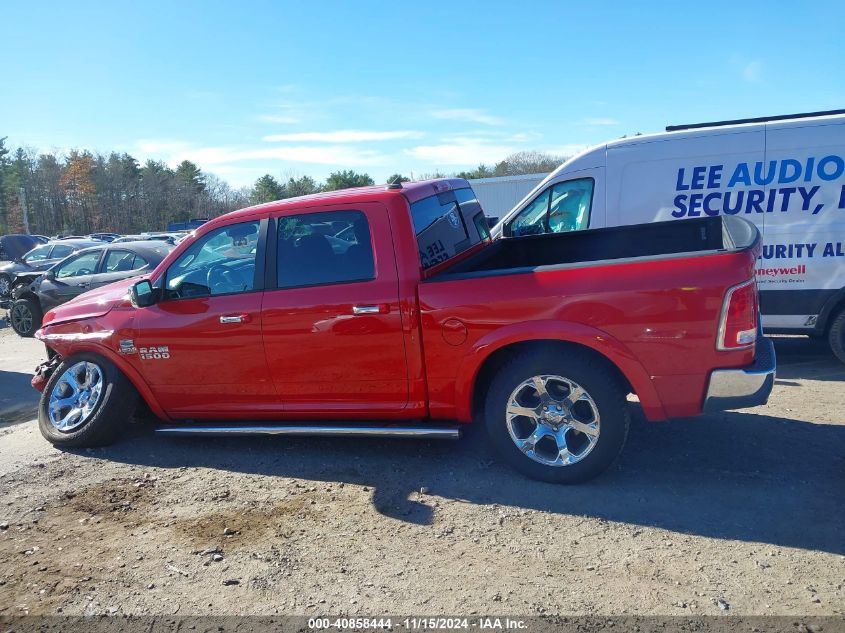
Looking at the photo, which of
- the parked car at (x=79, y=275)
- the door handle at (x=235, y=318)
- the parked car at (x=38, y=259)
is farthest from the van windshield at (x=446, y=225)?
the parked car at (x=38, y=259)

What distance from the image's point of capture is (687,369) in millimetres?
3531

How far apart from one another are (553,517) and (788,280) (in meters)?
4.44

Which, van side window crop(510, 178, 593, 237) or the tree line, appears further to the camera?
the tree line

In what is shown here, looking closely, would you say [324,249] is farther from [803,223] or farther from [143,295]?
[803,223]

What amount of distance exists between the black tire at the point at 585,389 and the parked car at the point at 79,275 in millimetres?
8837

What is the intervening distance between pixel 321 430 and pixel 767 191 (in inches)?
207

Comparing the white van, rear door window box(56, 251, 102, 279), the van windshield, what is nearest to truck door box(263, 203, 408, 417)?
the van windshield

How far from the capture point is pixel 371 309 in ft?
13.3

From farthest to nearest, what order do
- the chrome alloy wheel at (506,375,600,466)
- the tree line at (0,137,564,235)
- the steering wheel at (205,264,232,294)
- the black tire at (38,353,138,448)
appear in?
1. the tree line at (0,137,564,235)
2. the black tire at (38,353,138,448)
3. the steering wheel at (205,264,232,294)
4. the chrome alloy wheel at (506,375,600,466)

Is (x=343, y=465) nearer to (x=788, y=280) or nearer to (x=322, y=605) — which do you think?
(x=322, y=605)

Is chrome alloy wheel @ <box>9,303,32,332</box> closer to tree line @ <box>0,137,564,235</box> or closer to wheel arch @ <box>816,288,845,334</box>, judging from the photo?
wheel arch @ <box>816,288,845,334</box>

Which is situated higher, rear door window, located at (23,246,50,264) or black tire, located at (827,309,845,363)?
rear door window, located at (23,246,50,264)

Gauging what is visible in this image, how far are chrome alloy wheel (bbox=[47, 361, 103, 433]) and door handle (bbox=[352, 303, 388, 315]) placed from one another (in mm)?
2436

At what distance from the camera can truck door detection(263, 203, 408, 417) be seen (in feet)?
13.4
